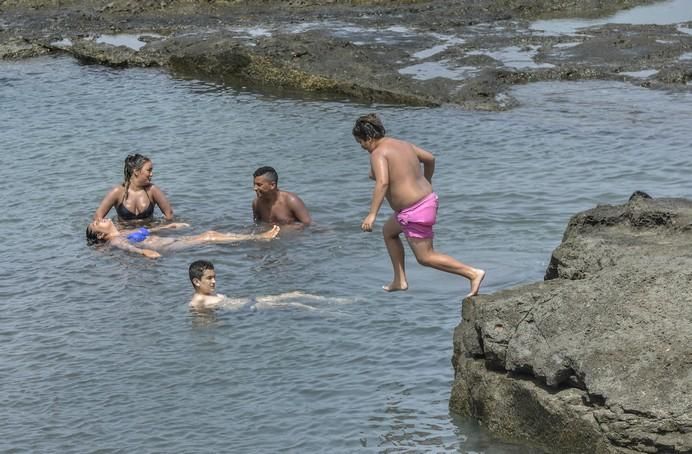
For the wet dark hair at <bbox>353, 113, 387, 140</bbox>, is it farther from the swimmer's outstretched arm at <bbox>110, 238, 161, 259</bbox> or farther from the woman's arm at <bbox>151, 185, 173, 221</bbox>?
the woman's arm at <bbox>151, 185, 173, 221</bbox>

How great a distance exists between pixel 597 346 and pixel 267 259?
6270 mm

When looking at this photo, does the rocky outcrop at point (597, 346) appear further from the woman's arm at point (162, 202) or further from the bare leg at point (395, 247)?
the woman's arm at point (162, 202)

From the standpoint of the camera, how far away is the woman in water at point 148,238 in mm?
13203

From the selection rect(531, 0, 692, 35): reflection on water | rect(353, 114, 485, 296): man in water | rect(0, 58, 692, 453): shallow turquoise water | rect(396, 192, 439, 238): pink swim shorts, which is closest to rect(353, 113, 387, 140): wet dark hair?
rect(353, 114, 485, 296): man in water

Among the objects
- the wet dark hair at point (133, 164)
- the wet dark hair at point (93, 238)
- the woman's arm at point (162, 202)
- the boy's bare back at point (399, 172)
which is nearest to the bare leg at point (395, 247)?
the boy's bare back at point (399, 172)

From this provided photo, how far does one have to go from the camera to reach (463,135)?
55.0 ft

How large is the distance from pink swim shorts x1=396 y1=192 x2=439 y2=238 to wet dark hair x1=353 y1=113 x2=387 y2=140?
1.96ft

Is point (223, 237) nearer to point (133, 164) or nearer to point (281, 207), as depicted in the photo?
point (281, 207)

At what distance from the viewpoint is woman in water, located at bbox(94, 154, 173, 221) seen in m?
14.1

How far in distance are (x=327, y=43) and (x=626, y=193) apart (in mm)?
8908

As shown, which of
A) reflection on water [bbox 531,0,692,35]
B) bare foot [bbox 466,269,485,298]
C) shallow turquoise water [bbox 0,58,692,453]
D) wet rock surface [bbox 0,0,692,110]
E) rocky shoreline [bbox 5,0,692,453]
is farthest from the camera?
reflection on water [bbox 531,0,692,35]

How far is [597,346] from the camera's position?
681 cm

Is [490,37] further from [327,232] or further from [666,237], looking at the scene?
[666,237]

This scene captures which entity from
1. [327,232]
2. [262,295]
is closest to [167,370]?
[262,295]
